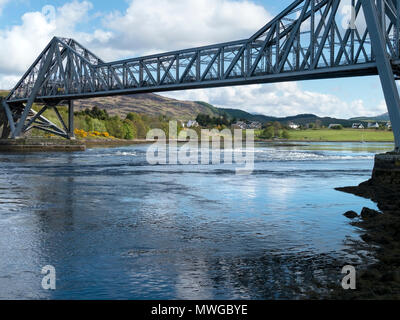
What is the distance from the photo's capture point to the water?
12.3 metres

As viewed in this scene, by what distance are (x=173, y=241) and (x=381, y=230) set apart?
25.5 feet

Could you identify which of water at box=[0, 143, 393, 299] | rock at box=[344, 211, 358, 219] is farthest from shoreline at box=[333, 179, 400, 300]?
water at box=[0, 143, 393, 299]

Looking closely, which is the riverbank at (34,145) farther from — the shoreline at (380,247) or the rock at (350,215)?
the rock at (350,215)

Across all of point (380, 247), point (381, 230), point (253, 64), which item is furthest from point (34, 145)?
point (380, 247)

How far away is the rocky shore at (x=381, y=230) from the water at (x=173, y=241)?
72 centimetres

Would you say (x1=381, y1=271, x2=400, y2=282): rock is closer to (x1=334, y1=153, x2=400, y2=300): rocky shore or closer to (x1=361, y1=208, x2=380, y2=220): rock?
(x1=334, y1=153, x2=400, y2=300): rocky shore

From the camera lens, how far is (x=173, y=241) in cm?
1764

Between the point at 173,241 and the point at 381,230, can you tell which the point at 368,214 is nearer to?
the point at 381,230

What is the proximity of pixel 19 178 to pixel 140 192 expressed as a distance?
1449cm

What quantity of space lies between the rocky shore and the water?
0.72 m

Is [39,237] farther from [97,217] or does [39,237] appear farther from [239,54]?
[239,54]

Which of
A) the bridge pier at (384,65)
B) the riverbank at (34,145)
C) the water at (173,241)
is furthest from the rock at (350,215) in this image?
the riverbank at (34,145)

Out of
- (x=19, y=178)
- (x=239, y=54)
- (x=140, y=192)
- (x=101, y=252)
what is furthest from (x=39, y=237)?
(x=239, y=54)

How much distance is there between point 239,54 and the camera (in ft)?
217
